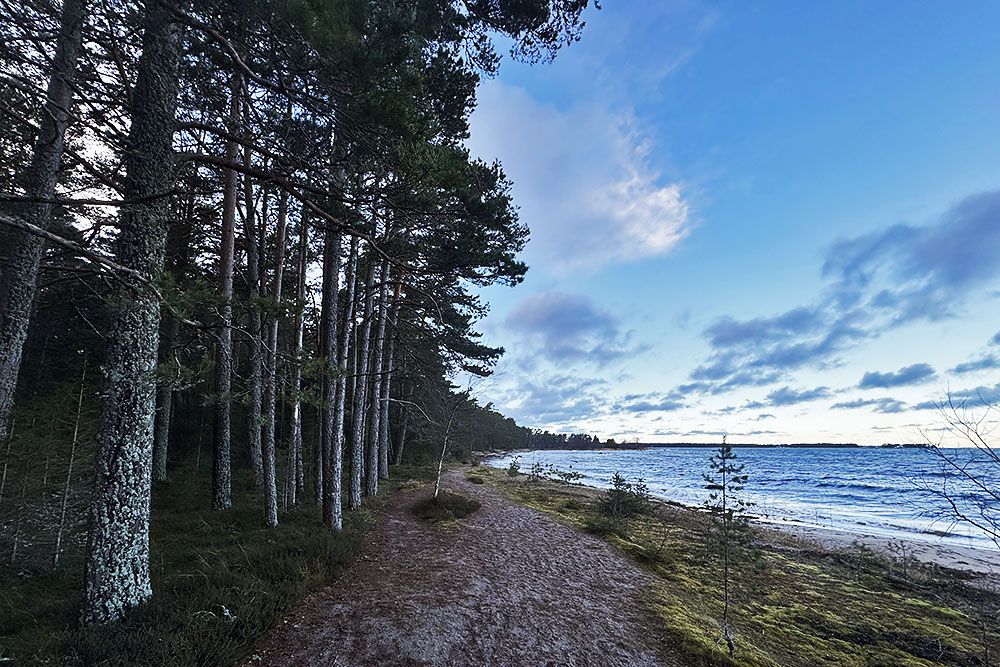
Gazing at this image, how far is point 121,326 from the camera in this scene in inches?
189

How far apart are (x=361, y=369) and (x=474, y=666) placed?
8123mm

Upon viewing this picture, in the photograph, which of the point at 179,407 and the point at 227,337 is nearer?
the point at 227,337

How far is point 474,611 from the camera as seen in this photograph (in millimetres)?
6031

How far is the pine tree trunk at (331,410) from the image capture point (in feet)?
29.9

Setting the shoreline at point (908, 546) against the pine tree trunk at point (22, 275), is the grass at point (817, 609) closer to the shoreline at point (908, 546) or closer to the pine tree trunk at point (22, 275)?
the shoreline at point (908, 546)

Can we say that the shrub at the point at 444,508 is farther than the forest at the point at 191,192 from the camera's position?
Yes

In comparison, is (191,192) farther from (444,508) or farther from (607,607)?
(444,508)

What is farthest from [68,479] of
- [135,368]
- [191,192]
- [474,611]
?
[474,611]

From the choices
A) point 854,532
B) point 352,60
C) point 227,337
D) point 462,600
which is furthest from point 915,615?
point 227,337

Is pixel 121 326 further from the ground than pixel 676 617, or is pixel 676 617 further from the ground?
pixel 121 326

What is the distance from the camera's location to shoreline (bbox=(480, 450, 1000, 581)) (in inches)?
464

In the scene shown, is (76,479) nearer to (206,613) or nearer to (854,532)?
(206,613)

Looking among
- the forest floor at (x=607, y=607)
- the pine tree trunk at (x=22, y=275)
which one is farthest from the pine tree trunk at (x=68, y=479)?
the forest floor at (x=607, y=607)

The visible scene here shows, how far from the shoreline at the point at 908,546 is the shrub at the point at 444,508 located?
451 inches
